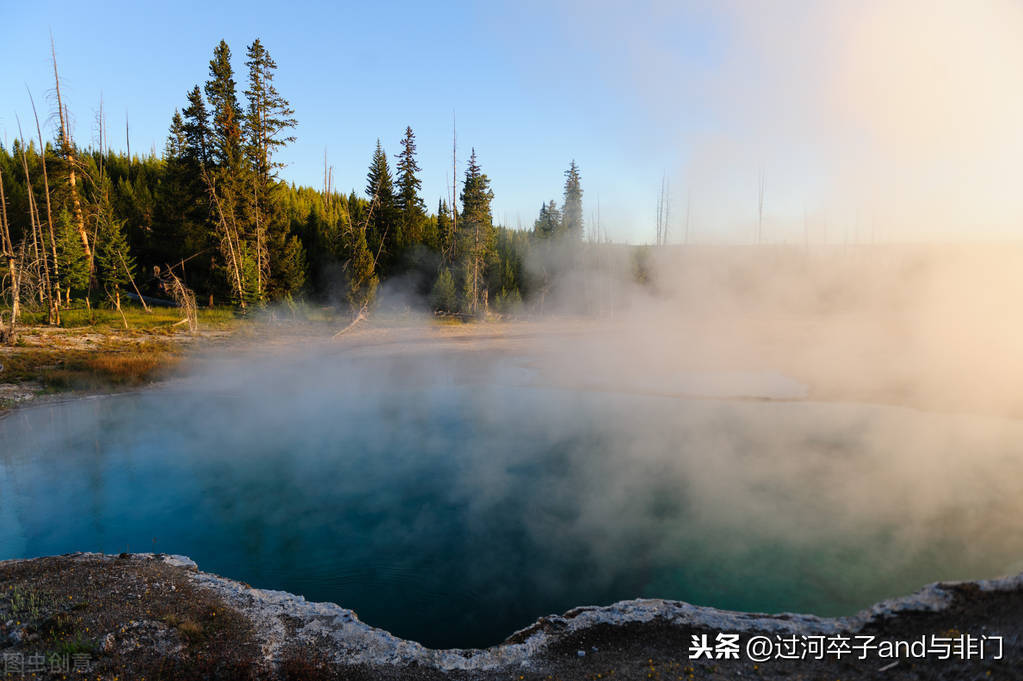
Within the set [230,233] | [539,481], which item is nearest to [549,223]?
[230,233]

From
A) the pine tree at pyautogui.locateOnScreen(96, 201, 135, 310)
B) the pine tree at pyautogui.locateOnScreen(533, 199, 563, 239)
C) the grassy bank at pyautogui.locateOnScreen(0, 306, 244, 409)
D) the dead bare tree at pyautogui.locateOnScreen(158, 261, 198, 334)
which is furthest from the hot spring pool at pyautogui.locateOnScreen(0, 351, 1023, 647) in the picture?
the pine tree at pyautogui.locateOnScreen(533, 199, 563, 239)

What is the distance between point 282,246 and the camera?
24.8 meters

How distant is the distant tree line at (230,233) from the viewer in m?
21.0

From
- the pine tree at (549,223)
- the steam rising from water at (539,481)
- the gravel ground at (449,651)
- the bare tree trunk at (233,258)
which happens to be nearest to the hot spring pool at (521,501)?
Answer: the steam rising from water at (539,481)

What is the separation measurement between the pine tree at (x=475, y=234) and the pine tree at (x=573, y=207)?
7.97 m

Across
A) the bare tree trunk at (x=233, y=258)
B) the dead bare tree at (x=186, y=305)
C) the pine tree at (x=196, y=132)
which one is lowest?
the dead bare tree at (x=186, y=305)

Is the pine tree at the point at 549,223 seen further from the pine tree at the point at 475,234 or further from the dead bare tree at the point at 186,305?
the dead bare tree at the point at 186,305

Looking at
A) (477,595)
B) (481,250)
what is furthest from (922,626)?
(481,250)

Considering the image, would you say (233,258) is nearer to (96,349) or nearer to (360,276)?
(360,276)

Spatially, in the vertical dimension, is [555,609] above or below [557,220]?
below

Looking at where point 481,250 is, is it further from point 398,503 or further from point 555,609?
point 555,609

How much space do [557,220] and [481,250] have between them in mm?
9850

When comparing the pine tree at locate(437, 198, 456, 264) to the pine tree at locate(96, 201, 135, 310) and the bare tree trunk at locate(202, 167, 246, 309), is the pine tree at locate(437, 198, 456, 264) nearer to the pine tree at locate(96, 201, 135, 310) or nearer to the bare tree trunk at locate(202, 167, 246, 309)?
the bare tree trunk at locate(202, 167, 246, 309)

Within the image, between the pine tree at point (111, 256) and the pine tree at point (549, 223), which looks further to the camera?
the pine tree at point (549, 223)
